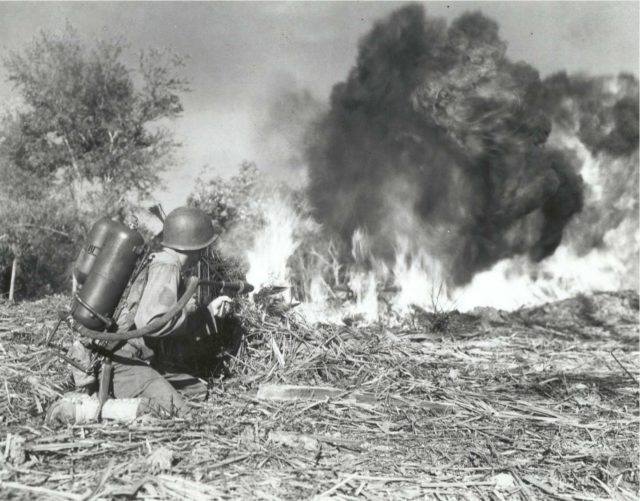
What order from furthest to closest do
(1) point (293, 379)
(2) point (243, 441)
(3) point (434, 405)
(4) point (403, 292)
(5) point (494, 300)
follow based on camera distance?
(5) point (494, 300), (4) point (403, 292), (1) point (293, 379), (3) point (434, 405), (2) point (243, 441)

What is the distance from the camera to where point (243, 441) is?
366cm

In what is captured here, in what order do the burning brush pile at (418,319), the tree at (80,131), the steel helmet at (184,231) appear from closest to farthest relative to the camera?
the burning brush pile at (418,319), the steel helmet at (184,231), the tree at (80,131)

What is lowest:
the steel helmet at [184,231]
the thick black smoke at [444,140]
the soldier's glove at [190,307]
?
the soldier's glove at [190,307]

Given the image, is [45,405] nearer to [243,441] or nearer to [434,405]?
[243,441]

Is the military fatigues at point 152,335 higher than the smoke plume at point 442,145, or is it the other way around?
the smoke plume at point 442,145

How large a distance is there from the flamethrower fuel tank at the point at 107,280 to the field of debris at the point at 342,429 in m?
0.72

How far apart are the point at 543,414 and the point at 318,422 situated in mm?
1801

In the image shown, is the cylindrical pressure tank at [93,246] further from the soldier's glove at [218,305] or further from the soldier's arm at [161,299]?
the soldier's glove at [218,305]

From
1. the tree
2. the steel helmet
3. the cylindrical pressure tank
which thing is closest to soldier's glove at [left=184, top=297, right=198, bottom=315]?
the steel helmet

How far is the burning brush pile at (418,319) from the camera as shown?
3379mm

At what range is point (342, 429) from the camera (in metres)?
4.09

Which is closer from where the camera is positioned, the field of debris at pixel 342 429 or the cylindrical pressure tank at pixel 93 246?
the field of debris at pixel 342 429

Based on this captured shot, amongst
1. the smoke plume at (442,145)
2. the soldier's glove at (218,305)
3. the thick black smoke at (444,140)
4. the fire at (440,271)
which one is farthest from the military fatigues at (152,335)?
the thick black smoke at (444,140)

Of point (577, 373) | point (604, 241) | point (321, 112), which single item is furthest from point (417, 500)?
point (604, 241)
